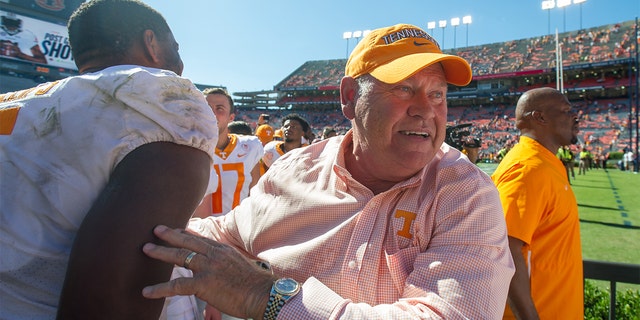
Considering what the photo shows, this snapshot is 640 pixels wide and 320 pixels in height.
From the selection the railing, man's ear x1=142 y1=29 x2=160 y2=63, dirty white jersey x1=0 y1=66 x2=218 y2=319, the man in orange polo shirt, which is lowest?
the railing

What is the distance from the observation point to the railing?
2582 millimetres

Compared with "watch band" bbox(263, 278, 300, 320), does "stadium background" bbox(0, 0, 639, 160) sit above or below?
above

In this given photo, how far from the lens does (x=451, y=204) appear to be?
1.32 metres

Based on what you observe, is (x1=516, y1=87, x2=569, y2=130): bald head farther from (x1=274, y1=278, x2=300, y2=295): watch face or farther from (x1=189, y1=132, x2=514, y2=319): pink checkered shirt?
(x1=274, y1=278, x2=300, y2=295): watch face

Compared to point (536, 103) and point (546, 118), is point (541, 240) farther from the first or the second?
point (536, 103)

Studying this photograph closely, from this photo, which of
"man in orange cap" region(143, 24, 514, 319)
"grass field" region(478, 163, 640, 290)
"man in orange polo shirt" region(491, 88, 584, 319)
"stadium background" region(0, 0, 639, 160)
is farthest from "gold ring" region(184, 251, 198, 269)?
"stadium background" region(0, 0, 639, 160)

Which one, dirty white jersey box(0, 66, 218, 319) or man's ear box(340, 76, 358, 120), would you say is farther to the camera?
man's ear box(340, 76, 358, 120)

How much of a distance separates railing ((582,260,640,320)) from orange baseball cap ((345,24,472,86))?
1.93m

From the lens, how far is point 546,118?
122 inches

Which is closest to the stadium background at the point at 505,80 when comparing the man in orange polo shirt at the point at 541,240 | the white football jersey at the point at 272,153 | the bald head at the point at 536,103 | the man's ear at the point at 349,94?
the white football jersey at the point at 272,153

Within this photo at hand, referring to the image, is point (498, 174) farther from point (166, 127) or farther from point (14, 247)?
point (14, 247)

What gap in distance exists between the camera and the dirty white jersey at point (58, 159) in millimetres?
962

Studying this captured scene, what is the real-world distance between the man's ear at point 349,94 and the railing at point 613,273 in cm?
213

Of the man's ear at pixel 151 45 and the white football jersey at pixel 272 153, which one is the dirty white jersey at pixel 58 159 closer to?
the man's ear at pixel 151 45
